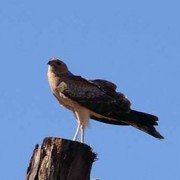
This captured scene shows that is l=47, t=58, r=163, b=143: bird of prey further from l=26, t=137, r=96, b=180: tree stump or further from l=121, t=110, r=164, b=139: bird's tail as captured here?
l=26, t=137, r=96, b=180: tree stump

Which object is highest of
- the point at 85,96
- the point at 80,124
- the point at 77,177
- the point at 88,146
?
the point at 85,96

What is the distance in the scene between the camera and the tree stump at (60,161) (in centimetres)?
708

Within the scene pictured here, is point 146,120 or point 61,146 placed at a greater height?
point 146,120

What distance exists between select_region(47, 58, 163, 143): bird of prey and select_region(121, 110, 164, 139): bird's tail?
0.08 ft

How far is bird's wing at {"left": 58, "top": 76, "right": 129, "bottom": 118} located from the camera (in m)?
12.3

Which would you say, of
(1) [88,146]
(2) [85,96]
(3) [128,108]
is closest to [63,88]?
(2) [85,96]

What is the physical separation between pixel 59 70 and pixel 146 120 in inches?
98.9

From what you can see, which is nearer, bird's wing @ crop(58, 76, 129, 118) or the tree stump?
the tree stump

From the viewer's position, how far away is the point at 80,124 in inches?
475

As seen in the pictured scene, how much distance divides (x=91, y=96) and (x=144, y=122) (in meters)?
1.64

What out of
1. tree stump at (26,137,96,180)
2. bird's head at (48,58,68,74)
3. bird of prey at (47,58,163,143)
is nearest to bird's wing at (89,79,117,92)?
bird of prey at (47,58,163,143)

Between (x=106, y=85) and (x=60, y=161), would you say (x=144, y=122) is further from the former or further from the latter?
(x=60, y=161)

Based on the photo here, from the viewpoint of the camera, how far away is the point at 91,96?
12633mm

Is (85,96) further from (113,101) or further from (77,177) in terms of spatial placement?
(77,177)
